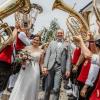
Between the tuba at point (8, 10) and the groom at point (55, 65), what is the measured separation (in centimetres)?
96

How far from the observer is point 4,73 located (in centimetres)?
1017

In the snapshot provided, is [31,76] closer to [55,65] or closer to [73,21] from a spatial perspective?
[55,65]

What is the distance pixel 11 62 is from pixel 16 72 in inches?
13.4

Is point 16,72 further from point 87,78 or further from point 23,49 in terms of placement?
point 87,78

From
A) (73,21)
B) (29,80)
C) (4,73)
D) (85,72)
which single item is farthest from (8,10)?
(73,21)

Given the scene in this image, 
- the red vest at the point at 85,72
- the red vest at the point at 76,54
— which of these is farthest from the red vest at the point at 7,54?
the red vest at the point at 85,72

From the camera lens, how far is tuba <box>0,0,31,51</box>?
9.31 meters

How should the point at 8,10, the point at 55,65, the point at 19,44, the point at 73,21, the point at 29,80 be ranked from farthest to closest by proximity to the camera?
the point at 73,21
the point at 19,44
the point at 55,65
the point at 29,80
the point at 8,10

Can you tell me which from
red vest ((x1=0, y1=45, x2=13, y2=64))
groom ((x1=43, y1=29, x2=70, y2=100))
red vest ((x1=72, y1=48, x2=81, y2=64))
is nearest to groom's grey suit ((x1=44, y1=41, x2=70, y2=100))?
groom ((x1=43, y1=29, x2=70, y2=100))

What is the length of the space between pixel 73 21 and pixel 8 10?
10.3ft

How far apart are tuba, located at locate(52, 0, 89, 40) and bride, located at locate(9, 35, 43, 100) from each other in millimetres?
947

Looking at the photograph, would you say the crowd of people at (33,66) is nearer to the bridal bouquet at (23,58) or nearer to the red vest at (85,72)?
the bridal bouquet at (23,58)

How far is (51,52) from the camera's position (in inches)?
413

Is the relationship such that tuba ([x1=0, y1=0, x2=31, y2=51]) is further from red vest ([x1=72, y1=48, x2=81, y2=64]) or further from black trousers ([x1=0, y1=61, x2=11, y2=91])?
red vest ([x1=72, y1=48, x2=81, y2=64])
